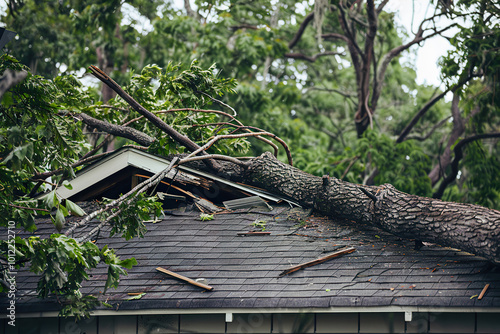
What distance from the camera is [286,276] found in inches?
210

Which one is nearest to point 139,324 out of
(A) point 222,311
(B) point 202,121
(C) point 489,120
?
(A) point 222,311

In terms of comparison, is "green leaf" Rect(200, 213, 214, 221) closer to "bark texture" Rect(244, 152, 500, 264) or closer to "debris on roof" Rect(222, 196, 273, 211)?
"debris on roof" Rect(222, 196, 273, 211)

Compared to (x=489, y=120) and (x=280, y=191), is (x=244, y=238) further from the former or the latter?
(x=489, y=120)

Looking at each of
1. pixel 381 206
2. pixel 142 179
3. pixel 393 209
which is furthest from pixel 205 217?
pixel 393 209

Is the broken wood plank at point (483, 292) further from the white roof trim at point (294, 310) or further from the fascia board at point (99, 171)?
the fascia board at point (99, 171)

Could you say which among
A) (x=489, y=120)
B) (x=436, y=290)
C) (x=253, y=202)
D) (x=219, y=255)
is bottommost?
(x=436, y=290)

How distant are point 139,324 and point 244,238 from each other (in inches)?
67.4

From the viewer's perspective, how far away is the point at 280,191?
286 inches

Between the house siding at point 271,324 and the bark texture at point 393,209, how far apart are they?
0.76 meters

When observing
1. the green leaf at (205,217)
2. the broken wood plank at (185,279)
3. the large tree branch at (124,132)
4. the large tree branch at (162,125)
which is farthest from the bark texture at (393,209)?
the broken wood plank at (185,279)

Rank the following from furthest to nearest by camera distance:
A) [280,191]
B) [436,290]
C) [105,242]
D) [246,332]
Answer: [280,191] < [105,242] < [246,332] < [436,290]

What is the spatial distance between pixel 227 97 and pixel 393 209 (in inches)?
374

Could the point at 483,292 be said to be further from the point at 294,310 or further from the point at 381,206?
the point at 294,310

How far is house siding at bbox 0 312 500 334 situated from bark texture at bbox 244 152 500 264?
0.76 metres
